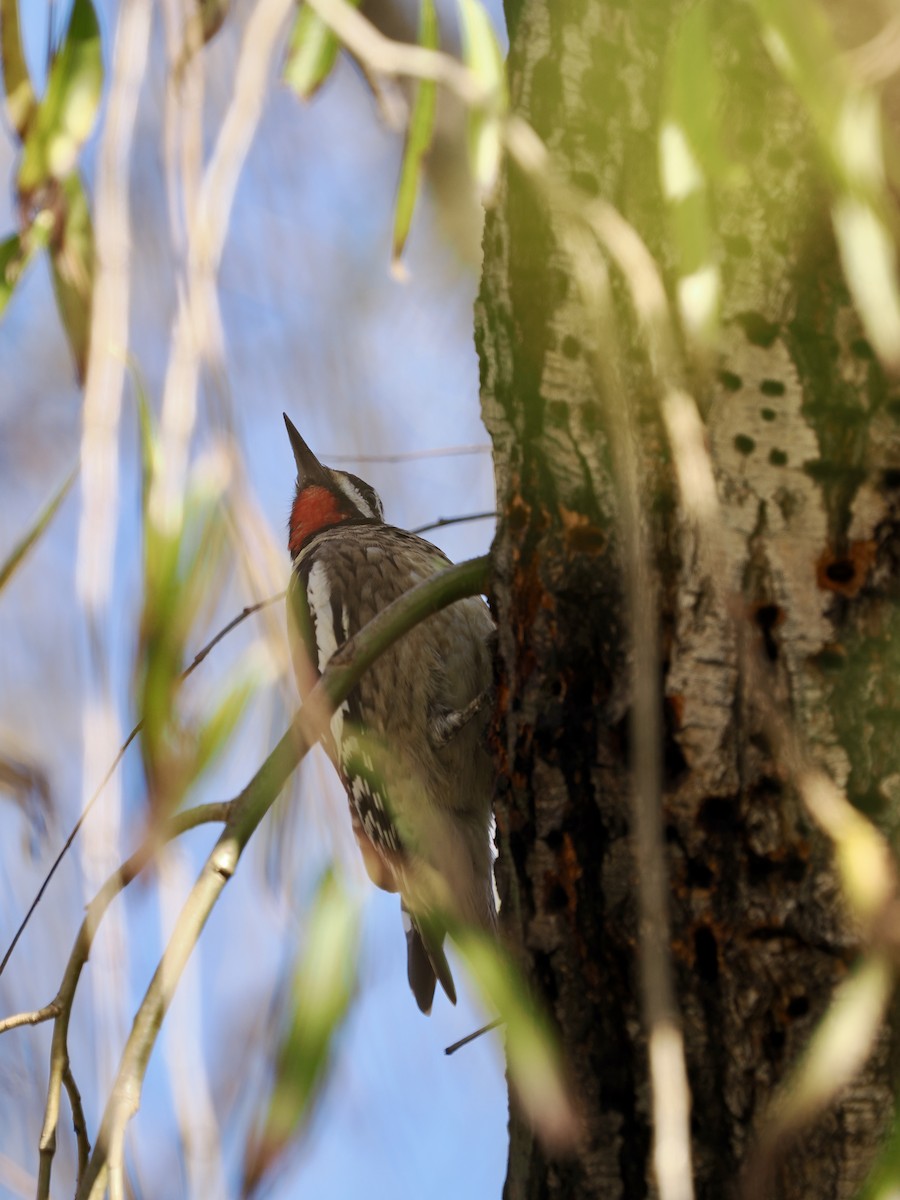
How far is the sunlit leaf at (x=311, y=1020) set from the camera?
106cm

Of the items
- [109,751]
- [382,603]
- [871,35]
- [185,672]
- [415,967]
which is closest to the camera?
[109,751]

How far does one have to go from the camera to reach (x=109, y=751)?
87 centimetres

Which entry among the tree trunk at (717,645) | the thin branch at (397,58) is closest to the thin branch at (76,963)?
the tree trunk at (717,645)

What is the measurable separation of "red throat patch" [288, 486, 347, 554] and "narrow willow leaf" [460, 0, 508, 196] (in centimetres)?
222

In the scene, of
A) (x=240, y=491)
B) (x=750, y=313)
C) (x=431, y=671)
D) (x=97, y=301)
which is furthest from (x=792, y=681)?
(x=431, y=671)

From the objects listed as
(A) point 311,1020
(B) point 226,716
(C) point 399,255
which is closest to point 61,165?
(C) point 399,255

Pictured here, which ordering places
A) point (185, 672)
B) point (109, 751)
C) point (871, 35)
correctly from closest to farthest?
1. point (109, 751)
2. point (871, 35)
3. point (185, 672)

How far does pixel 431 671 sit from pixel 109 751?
5.21 ft

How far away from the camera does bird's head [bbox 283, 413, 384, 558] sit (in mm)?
3268

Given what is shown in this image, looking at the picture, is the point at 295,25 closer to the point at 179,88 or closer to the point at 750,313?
the point at 179,88

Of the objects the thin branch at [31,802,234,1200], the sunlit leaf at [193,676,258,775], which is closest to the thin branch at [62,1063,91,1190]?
the thin branch at [31,802,234,1200]

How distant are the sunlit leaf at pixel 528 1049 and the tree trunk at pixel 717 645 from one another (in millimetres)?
17

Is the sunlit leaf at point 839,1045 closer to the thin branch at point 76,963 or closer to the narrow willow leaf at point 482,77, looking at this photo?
the thin branch at point 76,963

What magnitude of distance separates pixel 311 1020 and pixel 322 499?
88.3 inches
